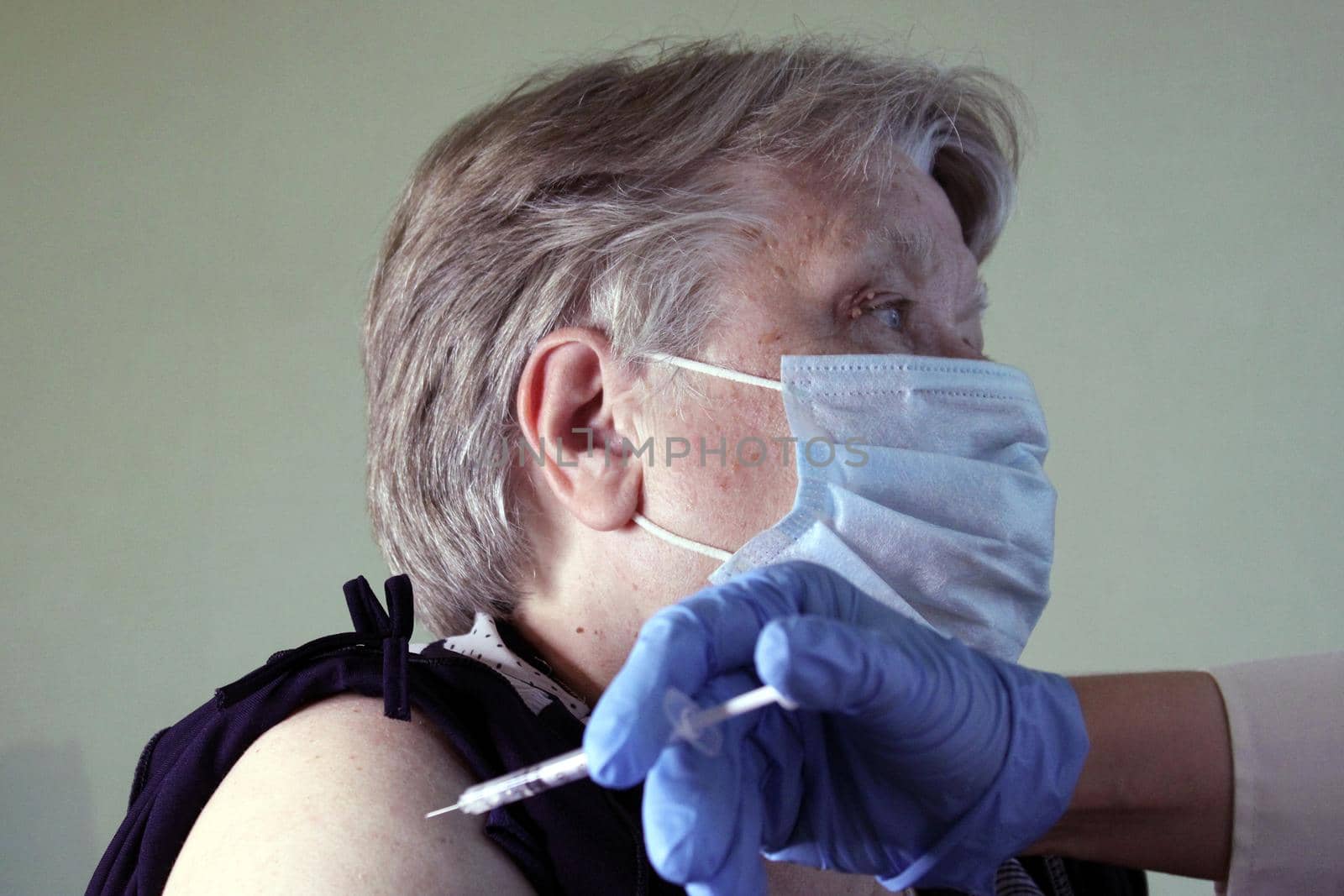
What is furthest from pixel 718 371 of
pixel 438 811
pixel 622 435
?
pixel 438 811

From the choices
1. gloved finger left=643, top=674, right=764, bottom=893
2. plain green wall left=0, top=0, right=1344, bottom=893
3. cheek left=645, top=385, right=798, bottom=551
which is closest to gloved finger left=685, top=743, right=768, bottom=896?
gloved finger left=643, top=674, right=764, bottom=893

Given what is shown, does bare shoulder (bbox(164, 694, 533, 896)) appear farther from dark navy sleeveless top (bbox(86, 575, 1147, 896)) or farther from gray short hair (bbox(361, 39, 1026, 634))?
gray short hair (bbox(361, 39, 1026, 634))

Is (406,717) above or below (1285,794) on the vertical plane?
above

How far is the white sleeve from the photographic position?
3.03 feet

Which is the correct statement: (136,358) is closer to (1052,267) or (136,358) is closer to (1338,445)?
(1052,267)

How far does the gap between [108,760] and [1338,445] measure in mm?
2436

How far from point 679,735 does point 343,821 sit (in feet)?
1.23

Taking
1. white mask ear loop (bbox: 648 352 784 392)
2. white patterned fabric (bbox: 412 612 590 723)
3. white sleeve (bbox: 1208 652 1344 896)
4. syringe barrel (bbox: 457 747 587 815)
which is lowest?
white sleeve (bbox: 1208 652 1344 896)

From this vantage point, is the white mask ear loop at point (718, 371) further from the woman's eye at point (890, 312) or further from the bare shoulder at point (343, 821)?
the bare shoulder at point (343, 821)

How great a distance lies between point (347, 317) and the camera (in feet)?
6.82

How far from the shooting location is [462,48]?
2164mm

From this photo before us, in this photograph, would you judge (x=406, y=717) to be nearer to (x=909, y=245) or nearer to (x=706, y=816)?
(x=706, y=816)

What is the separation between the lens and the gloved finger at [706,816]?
1.88 ft

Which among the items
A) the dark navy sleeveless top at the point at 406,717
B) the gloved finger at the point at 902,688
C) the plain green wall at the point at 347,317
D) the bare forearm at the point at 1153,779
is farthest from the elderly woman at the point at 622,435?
the plain green wall at the point at 347,317
